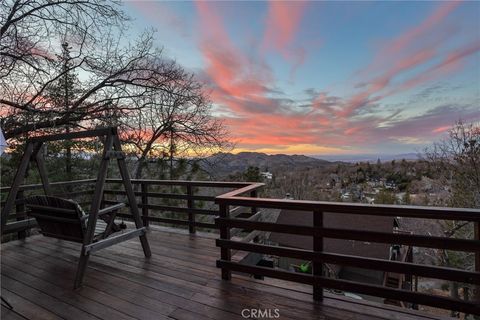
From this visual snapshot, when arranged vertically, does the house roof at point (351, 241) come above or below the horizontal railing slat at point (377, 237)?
below

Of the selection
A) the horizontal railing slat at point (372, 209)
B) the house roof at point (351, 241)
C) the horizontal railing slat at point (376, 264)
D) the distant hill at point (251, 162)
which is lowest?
the house roof at point (351, 241)

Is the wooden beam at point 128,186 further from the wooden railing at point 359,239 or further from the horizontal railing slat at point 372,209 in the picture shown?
the horizontal railing slat at point 372,209

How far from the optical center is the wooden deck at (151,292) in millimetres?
2137

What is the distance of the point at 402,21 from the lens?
589cm

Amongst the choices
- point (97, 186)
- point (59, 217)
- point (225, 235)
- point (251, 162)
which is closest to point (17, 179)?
point (59, 217)

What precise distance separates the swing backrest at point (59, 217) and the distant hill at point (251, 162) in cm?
798

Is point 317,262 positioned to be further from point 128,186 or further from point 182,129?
point 182,129

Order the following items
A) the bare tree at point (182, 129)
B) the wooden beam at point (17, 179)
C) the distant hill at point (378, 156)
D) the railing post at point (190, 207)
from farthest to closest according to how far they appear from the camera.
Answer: the distant hill at point (378, 156), the bare tree at point (182, 129), the railing post at point (190, 207), the wooden beam at point (17, 179)

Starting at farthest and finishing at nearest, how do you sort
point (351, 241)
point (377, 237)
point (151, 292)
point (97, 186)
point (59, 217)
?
point (351, 241) → point (59, 217) → point (97, 186) → point (151, 292) → point (377, 237)

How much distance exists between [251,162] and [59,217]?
10.1 metres

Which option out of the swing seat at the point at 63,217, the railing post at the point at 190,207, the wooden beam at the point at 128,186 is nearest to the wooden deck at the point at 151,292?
the wooden beam at the point at 128,186

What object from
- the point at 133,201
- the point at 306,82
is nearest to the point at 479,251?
the point at 133,201

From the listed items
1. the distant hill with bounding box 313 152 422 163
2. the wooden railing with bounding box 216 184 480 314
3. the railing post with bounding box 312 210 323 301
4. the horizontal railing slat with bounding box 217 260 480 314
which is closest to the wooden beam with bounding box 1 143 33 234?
the wooden railing with bounding box 216 184 480 314

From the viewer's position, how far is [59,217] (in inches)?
117
